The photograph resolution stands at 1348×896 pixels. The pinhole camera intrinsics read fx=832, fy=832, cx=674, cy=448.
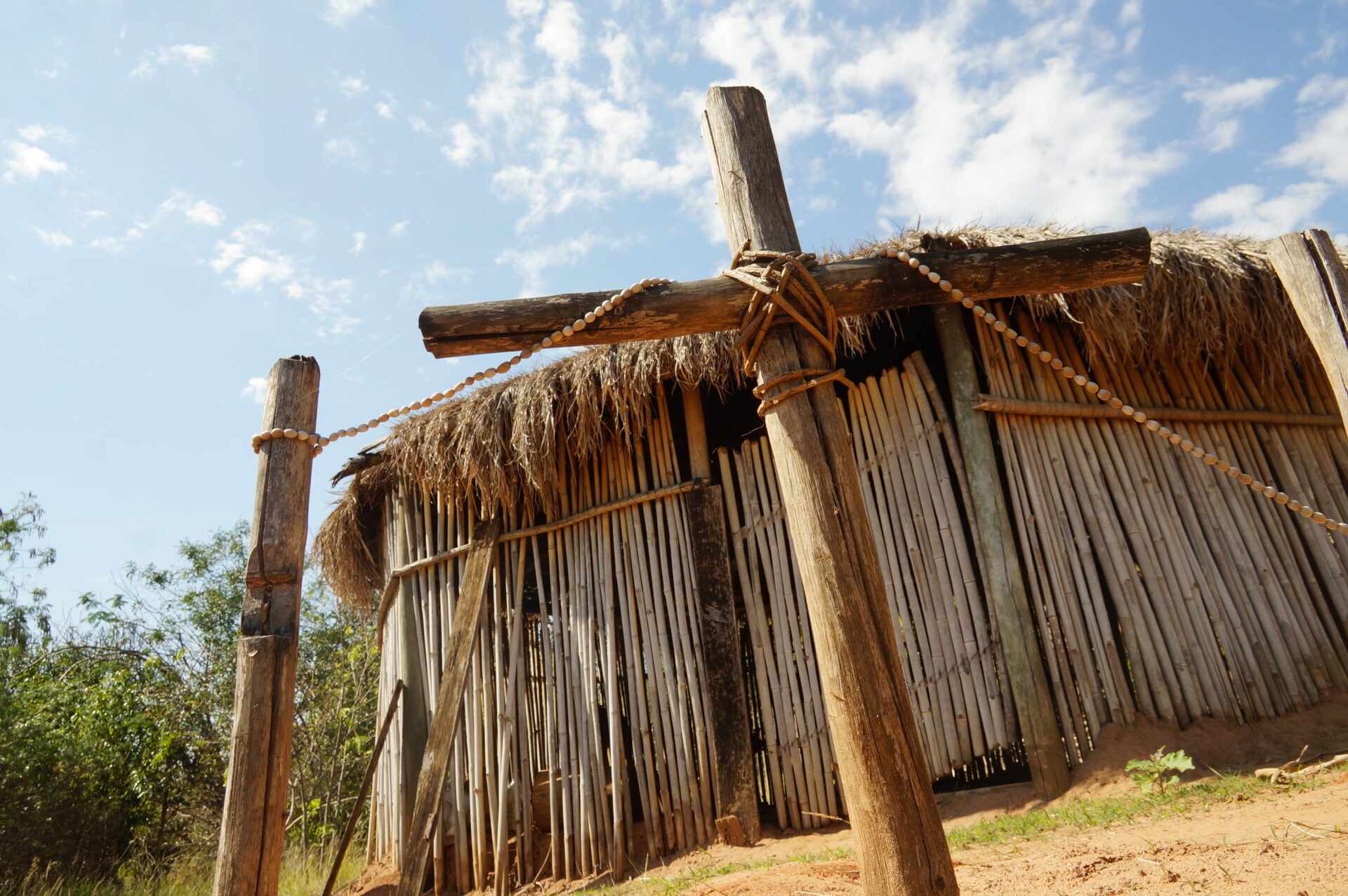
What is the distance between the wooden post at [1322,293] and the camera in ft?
11.7

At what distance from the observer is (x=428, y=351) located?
2.32 metres

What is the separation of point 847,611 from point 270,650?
63.8 inches

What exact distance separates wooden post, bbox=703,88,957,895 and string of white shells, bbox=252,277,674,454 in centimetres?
38

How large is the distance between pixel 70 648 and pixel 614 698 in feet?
26.2

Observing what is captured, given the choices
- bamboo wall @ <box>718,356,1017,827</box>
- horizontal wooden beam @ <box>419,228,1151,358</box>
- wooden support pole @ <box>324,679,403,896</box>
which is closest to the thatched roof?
bamboo wall @ <box>718,356,1017,827</box>

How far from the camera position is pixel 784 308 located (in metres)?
2.21

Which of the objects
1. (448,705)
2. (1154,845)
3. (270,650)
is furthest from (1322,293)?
(448,705)

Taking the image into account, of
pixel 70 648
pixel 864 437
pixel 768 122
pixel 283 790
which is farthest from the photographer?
pixel 70 648

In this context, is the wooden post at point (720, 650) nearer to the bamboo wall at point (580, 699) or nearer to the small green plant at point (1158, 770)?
the bamboo wall at point (580, 699)

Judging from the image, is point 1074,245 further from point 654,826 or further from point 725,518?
point 654,826

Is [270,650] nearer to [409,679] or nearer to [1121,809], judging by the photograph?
[409,679]

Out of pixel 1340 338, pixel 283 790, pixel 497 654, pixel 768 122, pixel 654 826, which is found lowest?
pixel 654 826

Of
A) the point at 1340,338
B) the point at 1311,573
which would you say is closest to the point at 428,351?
the point at 1340,338

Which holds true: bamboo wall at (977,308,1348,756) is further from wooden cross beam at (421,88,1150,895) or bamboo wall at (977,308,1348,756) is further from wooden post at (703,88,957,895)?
wooden post at (703,88,957,895)
